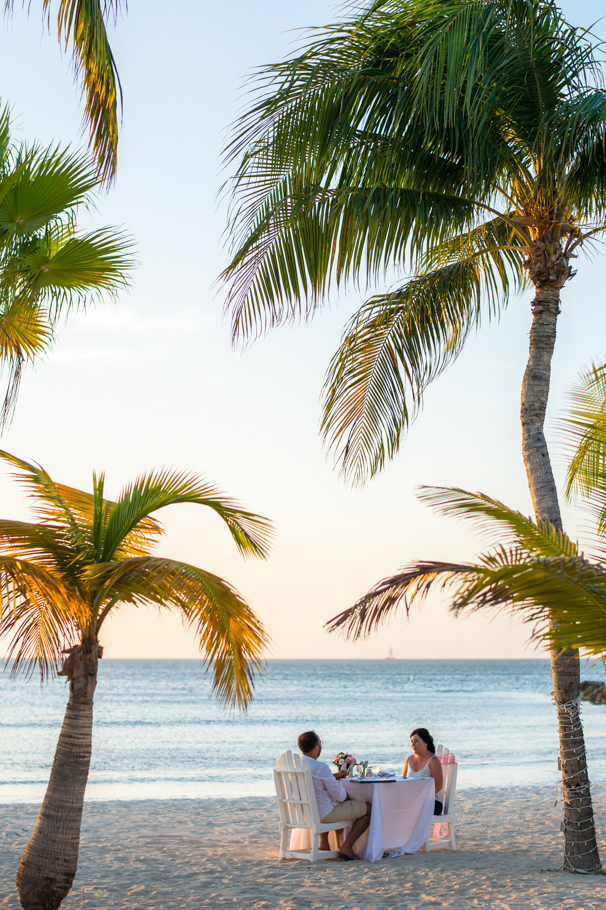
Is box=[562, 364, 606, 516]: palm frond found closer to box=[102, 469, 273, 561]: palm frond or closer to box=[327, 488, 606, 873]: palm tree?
box=[327, 488, 606, 873]: palm tree

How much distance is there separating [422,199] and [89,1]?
360 cm

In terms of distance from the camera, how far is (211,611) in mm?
5082

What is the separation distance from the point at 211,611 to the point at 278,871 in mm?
2698

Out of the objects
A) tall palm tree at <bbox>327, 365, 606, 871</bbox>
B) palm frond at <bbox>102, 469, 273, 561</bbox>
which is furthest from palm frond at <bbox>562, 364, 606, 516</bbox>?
palm frond at <bbox>102, 469, 273, 561</bbox>

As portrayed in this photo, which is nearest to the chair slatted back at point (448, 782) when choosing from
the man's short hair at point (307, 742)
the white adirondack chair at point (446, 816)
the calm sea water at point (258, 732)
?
Answer: the white adirondack chair at point (446, 816)

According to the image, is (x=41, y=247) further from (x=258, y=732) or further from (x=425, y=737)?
(x=258, y=732)

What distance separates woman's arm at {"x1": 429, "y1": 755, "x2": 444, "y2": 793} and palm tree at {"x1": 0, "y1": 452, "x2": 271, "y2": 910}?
282 centimetres

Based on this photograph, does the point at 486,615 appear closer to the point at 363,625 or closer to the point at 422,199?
the point at 363,625

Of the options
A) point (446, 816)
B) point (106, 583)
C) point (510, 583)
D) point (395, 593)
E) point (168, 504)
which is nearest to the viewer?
point (510, 583)

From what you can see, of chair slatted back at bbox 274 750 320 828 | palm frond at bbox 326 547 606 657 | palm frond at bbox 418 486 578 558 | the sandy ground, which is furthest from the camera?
Answer: chair slatted back at bbox 274 750 320 828

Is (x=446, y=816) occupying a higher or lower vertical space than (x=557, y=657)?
lower

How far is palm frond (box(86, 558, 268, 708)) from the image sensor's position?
4906 mm

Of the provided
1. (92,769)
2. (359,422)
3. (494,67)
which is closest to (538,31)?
(494,67)

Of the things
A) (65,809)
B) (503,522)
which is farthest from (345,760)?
(503,522)
